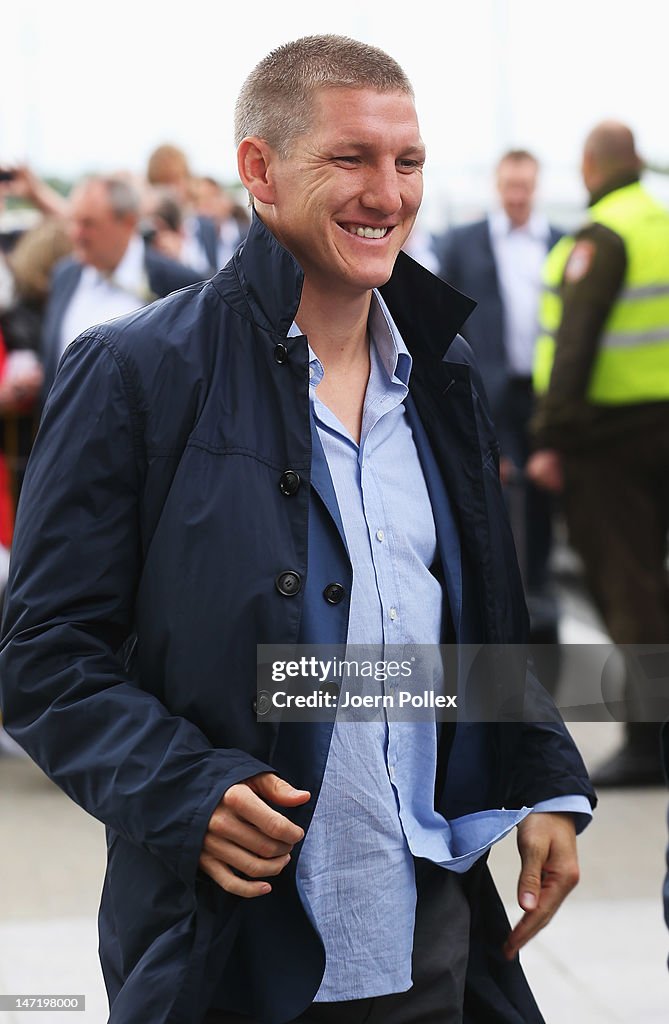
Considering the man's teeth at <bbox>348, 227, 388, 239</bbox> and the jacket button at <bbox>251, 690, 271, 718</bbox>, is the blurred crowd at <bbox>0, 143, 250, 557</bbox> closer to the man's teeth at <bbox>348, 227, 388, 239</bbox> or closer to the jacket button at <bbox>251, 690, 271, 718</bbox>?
the man's teeth at <bbox>348, 227, 388, 239</bbox>

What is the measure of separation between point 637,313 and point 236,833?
13.4 ft

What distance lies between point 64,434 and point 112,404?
0.07m

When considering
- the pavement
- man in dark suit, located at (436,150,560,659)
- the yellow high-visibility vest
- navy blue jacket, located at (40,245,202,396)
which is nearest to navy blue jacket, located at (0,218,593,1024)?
the pavement

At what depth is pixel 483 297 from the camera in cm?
757

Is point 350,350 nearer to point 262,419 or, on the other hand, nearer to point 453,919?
point 262,419

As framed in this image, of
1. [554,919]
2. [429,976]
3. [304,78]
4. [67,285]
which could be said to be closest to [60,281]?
[67,285]

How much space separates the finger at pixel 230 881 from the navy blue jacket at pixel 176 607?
2 cm

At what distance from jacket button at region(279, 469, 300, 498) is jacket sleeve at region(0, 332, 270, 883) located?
177 millimetres

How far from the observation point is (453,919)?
210cm

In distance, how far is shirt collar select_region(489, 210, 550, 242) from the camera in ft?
25.9

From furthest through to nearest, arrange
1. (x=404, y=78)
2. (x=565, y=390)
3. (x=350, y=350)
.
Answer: (x=565, y=390) → (x=350, y=350) → (x=404, y=78)

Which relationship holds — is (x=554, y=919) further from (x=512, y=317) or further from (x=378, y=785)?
(x=512, y=317)

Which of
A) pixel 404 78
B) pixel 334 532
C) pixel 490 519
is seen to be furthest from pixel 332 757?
pixel 404 78

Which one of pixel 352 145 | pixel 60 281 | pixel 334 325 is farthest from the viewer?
pixel 60 281
